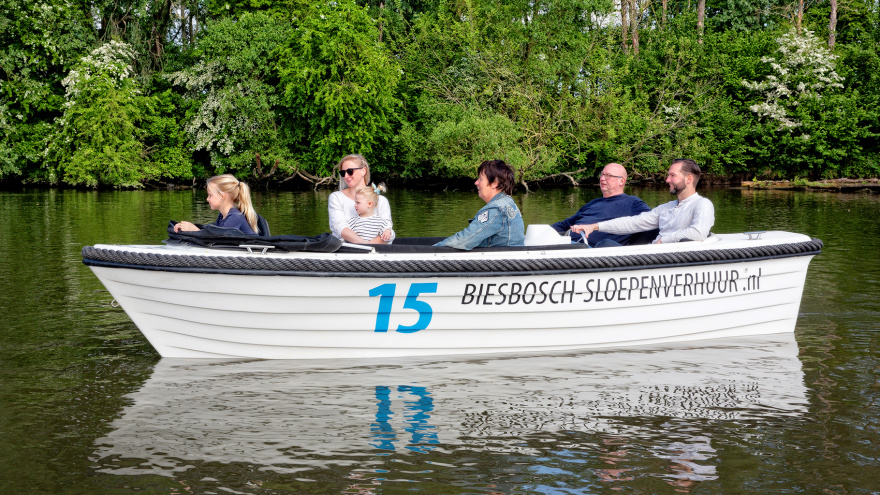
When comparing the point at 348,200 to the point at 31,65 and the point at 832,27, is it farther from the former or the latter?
the point at 832,27

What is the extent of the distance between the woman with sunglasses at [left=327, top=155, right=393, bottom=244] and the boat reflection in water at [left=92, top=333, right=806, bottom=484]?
107 centimetres

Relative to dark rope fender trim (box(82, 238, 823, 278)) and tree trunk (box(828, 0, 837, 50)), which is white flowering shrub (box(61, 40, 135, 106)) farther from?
dark rope fender trim (box(82, 238, 823, 278))

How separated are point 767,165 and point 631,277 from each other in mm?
31986

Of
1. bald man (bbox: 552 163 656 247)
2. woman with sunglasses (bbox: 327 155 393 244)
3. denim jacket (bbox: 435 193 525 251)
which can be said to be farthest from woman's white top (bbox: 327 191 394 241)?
bald man (bbox: 552 163 656 247)

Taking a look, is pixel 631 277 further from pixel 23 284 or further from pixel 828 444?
pixel 23 284

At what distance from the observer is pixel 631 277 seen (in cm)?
675

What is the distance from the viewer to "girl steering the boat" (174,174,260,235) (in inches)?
265

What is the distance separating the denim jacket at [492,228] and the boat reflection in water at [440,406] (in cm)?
93

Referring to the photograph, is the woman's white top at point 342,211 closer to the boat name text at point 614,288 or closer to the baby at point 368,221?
the baby at point 368,221

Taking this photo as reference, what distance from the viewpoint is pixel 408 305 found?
638cm

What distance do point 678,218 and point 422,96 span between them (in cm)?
3080

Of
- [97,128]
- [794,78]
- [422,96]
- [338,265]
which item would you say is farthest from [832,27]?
[338,265]

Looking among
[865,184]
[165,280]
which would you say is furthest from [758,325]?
[865,184]

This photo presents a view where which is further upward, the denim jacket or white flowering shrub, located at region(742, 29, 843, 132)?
white flowering shrub, located at region(742, 29, 843, 132)
